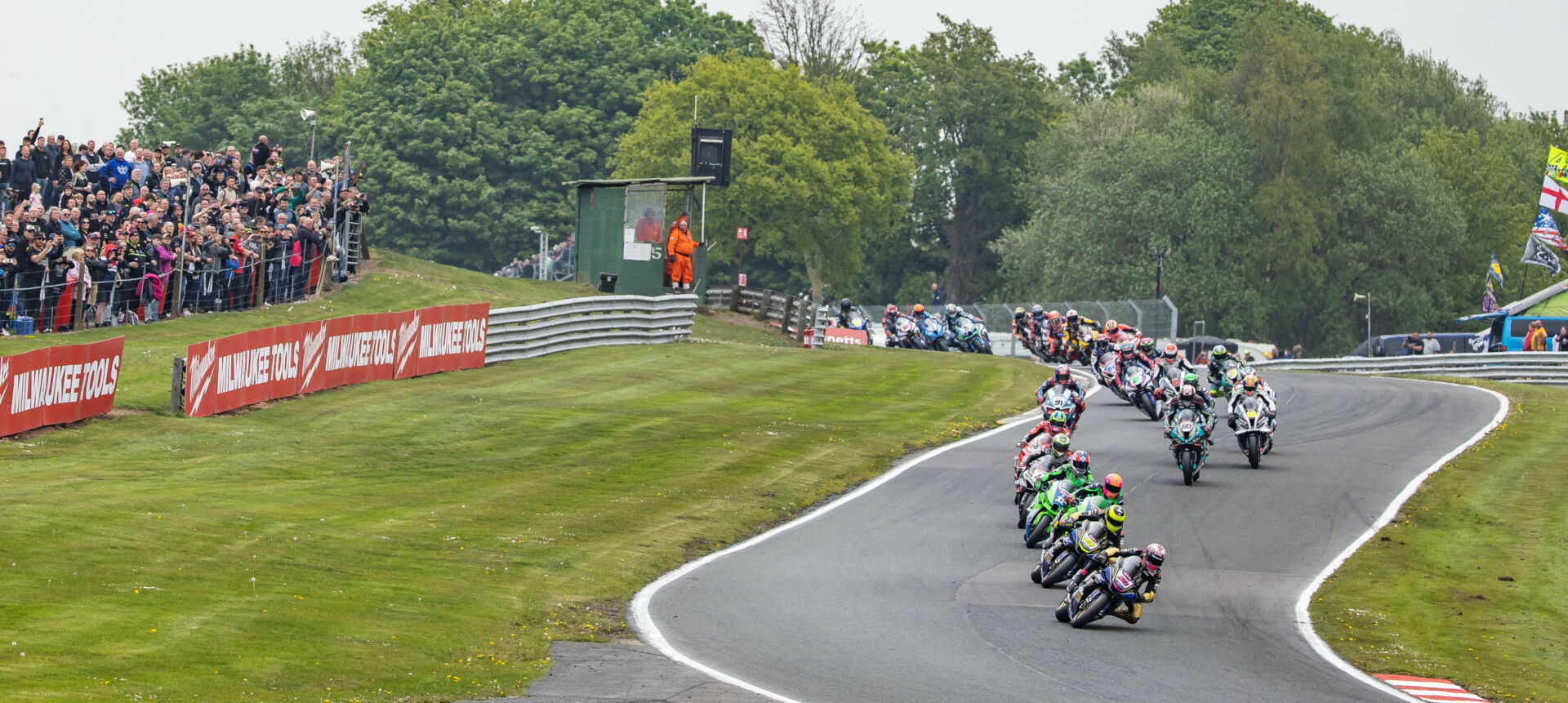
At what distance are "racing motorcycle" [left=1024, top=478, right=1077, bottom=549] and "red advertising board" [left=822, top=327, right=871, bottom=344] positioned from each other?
29.1 metres

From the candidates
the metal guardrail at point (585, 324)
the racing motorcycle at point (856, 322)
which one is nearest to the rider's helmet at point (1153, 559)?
the metal guardrail at point (585, 324)

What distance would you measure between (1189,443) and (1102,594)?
921cm

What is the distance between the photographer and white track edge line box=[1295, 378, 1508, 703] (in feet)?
45.6

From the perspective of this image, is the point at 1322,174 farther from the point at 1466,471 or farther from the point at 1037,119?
the point at 1466,471

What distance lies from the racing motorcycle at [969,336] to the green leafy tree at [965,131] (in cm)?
5112

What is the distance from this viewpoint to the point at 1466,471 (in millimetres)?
26531

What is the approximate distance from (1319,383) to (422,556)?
27.8 metres

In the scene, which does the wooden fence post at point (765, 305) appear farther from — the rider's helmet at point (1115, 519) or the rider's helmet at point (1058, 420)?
the rider's helmet at point (1115, 519)

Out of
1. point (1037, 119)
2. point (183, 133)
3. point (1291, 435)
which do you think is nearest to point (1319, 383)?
point (1291, 435)

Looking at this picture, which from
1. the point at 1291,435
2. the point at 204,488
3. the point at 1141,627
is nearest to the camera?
the point at 1141,627

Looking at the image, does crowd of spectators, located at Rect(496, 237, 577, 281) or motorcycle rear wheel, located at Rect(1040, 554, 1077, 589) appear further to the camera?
crowd of spectators, located at Rect(496, 237, 577, 281)

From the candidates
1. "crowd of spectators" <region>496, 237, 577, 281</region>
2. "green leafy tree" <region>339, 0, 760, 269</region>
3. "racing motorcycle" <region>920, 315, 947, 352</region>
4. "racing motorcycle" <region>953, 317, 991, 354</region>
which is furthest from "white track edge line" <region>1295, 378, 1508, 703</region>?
"green leafy tree" <region>339, 0, 760, 269</region>

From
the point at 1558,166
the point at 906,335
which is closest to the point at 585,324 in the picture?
the point at 906,335

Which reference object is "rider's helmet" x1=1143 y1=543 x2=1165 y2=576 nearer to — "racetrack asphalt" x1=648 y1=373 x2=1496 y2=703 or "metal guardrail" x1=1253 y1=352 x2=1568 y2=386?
"racetrack asphalt" x1=648 y1=373 x2=1496 y2=703
